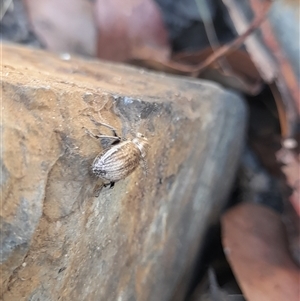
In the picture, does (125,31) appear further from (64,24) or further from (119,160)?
(119,160)

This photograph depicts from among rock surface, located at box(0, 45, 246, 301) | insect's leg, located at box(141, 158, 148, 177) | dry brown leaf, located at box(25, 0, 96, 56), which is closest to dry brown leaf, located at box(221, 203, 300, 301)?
rock surface, located at box(0, 45, 246, 301)

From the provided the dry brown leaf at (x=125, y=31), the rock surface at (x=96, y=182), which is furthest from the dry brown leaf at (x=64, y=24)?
the rock surface at (x=96, y=182)

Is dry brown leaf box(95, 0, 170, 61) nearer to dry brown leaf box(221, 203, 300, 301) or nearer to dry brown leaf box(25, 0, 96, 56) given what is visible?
dry brown leaf box(25, 0, 96, 56)

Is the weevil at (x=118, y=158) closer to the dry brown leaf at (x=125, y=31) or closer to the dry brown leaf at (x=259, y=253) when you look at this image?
the dry brown leaf at (x=259, y=253)

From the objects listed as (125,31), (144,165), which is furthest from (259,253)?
(125,31)

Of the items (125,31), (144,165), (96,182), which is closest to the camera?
(96,182)
